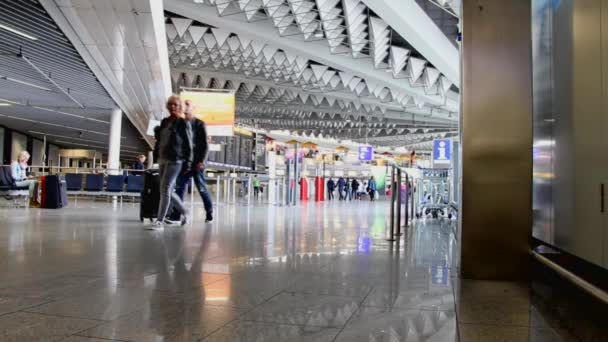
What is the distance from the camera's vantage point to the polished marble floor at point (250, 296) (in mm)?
2039

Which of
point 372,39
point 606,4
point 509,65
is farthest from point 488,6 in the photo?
point 372,39

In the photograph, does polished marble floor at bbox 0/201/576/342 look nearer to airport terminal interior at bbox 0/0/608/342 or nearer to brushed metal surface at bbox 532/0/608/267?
airport terminal interior at bbox 0/0/608/342

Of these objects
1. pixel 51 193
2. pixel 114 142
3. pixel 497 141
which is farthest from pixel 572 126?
pixel 114 142

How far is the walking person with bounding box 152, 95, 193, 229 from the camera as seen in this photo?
22.0 ft

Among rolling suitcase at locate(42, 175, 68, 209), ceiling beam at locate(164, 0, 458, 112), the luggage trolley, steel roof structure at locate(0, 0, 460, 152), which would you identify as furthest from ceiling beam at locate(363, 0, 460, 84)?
rolling suitcase at locate(42, 175, 68, 209)

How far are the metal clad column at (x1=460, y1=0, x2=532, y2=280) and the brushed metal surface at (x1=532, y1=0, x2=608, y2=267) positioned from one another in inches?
8.0

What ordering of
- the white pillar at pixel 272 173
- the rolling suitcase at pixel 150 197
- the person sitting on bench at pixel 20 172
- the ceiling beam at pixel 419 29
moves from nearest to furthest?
1. the rolling suitcase at pixel 150 197
2. the person sitting on bench at pixel 20 172
3. the ceiling beam at pixel 419 29
4. the white pillar at pixel 272 173

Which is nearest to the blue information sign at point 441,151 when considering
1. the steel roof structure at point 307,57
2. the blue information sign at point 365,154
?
the steel roof structure at point 307,57

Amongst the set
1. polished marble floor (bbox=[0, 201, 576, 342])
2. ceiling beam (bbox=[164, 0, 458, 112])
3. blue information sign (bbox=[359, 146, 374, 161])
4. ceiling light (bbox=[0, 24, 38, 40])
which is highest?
ceiling beam (bbox=[164, 0, 458, 112])

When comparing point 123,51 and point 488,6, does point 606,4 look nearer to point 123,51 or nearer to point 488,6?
point 488,6

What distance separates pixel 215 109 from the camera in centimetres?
1280

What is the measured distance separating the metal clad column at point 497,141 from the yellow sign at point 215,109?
9690 millimetres

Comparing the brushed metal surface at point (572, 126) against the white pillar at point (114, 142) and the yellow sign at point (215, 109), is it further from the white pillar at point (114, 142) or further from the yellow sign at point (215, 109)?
the white pillar at point (114, 142)

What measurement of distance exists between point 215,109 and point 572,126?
10.6m
